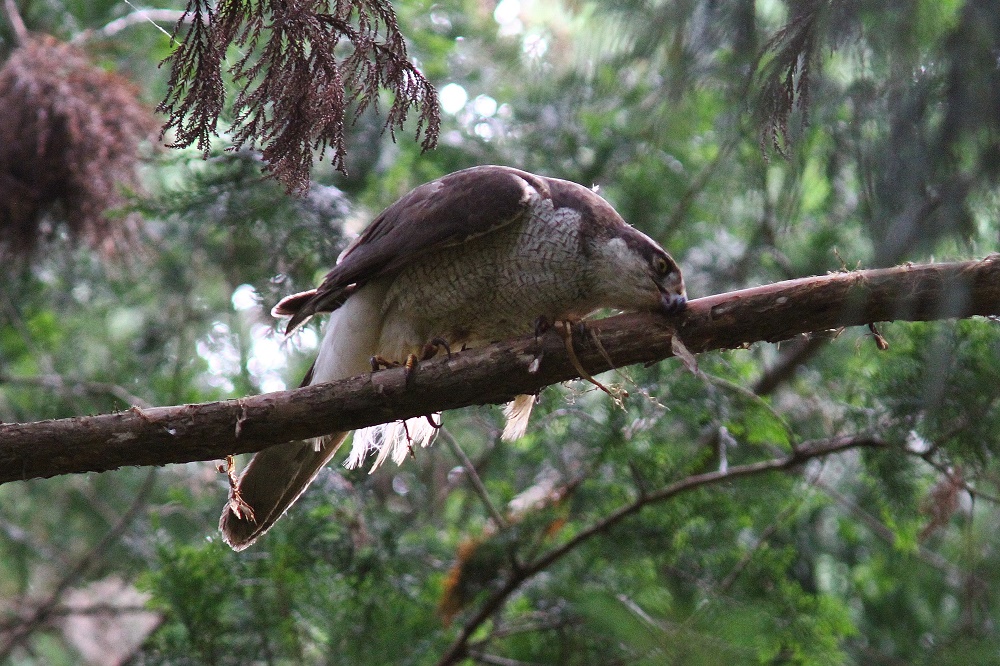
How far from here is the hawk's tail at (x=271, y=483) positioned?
11.6 feet

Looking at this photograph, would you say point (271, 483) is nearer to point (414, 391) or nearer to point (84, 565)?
point (414, 391)

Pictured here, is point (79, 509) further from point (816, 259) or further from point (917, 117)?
point (917, 117)

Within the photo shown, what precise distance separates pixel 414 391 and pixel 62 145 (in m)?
3.16

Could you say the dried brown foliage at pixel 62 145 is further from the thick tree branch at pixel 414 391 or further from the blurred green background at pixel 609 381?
the thick tree branch at pixel 414 391

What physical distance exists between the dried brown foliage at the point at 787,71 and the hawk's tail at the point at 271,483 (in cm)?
221

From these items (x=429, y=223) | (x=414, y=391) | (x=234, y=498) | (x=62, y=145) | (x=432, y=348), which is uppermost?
(x=62, y=145)

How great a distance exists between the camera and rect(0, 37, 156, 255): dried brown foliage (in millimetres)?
4953

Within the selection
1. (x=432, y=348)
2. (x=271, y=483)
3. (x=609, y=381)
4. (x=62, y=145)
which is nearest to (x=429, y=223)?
(x=432, y=348)

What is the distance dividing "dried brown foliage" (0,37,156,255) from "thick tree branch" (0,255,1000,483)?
2569 millimetres

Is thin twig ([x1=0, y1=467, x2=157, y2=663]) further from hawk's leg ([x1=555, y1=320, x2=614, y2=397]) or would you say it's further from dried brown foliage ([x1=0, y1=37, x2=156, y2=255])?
hawk's leg ([x1=555, y1=320, x2=614, y2=397])

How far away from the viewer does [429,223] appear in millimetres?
3385

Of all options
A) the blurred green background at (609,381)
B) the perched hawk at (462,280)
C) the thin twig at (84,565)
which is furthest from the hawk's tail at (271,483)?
the thin twig at (84,565)

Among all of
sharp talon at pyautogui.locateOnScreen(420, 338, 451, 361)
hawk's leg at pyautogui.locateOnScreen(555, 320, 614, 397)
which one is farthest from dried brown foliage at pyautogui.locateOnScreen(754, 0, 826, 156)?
sharp talon at pyautogui.locateOnScreen(420, 338, 451, 361)

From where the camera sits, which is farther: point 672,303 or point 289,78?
point 672,303
